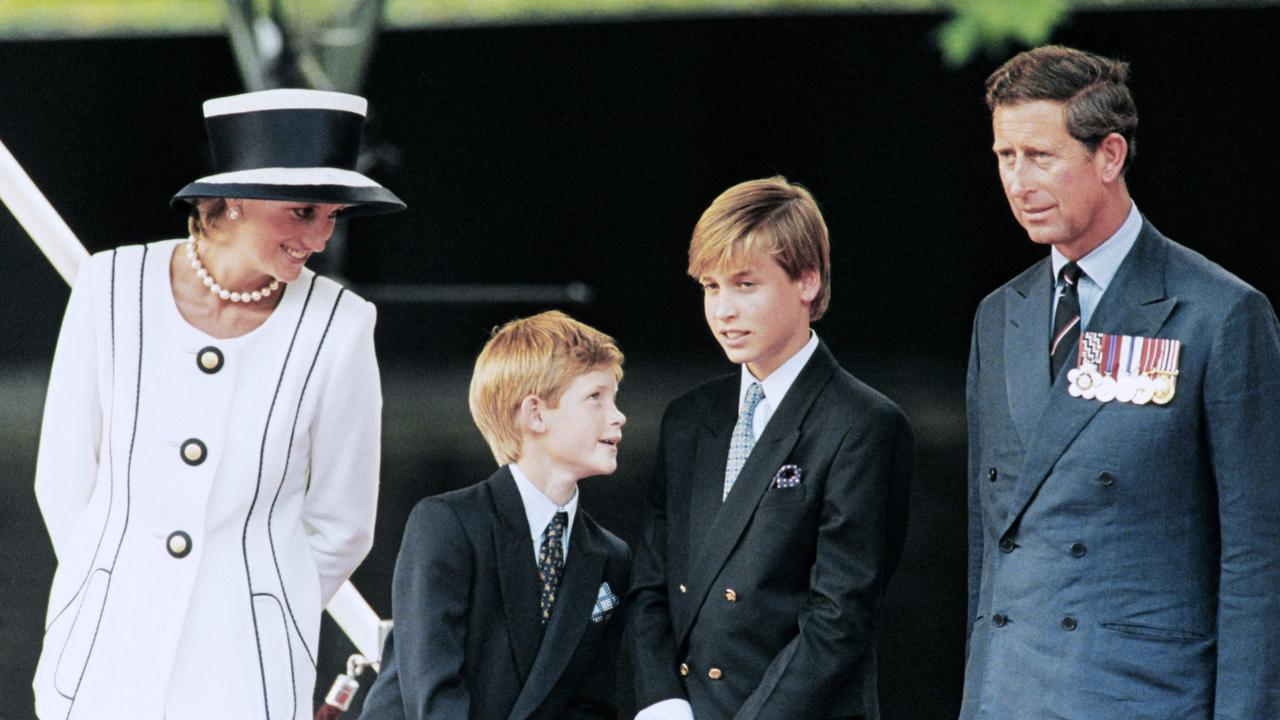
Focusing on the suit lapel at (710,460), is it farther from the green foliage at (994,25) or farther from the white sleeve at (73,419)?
the green foliage at (994,25)

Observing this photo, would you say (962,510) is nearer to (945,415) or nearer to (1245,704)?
(945,415)

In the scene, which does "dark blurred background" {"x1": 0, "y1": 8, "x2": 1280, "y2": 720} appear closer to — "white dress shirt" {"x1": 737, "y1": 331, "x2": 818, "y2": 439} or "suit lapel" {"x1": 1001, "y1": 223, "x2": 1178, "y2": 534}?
"white dress shirt" {"x1": 737, "y1": 331, "x2": 818, "y2": 439}

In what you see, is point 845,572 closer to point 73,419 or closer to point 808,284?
point 808,284

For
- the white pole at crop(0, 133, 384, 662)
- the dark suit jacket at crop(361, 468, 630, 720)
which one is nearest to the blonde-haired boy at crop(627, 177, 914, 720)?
the dark suit jacket at crop(361, 468, 630, 720)

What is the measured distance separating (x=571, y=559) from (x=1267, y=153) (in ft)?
39.6

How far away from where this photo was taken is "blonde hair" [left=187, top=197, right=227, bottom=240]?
2.78 m

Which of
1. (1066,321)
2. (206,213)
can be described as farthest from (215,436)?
(1066,321)

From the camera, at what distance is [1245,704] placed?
2.38 meters

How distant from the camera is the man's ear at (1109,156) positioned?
8.40 feet

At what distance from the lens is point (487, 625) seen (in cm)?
284

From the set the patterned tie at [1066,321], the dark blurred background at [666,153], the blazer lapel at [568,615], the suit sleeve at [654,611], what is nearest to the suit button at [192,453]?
the blazer lapel at [568,615]

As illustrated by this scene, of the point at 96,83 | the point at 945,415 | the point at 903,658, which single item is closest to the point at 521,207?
the point at 96,83

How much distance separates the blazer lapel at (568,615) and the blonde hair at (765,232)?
1.58ft

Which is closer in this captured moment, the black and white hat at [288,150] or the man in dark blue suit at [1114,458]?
the man in dark blue suit at [1114,458]
